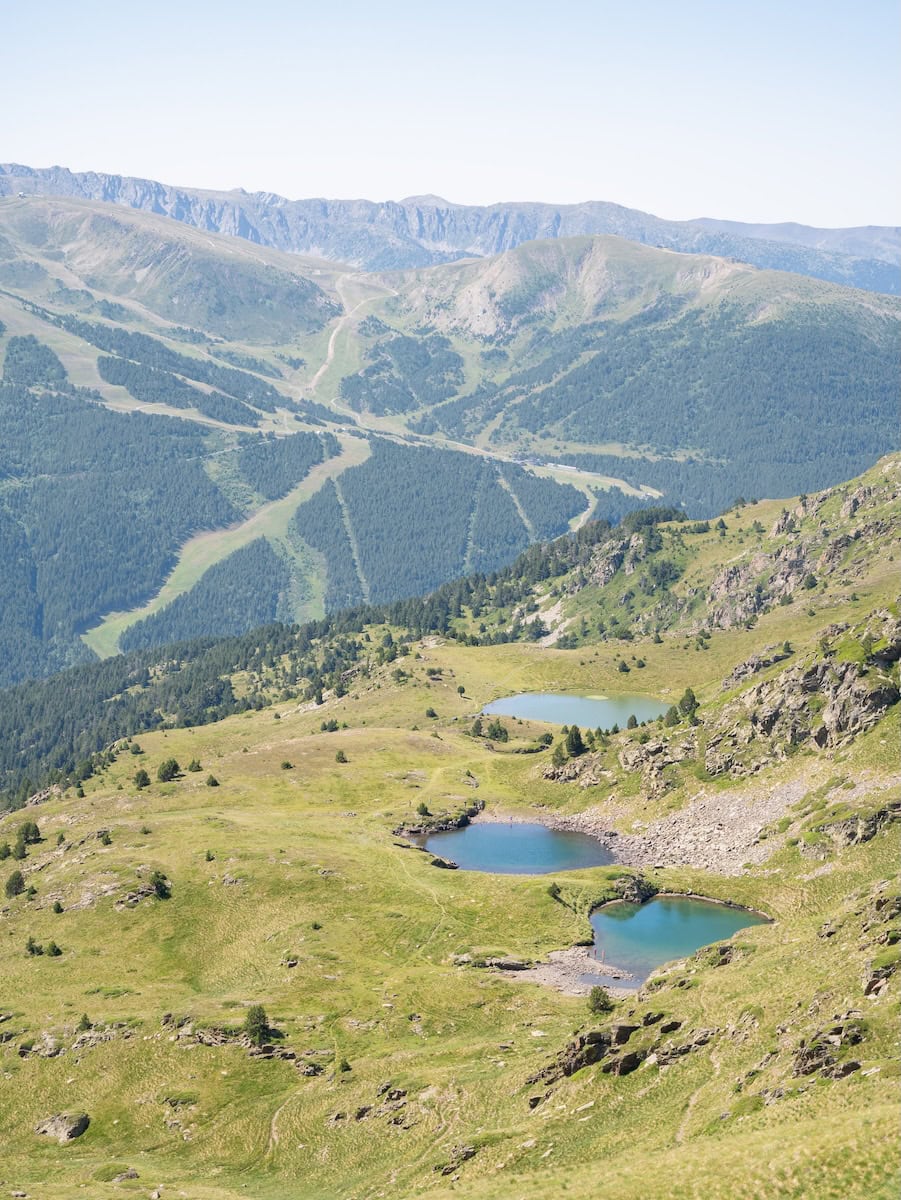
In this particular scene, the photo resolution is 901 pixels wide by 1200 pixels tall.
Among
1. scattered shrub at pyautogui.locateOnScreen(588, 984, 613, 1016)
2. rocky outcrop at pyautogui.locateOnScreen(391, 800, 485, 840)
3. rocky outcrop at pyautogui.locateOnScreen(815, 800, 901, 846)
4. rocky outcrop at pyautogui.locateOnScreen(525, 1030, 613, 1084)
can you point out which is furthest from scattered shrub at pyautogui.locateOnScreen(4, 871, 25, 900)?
rocky outcrop at pyautogui.locateOnScreen(815, 800, 901, 846)

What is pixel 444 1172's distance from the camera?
3059 inches

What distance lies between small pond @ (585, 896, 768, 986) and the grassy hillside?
2.87m

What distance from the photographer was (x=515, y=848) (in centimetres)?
17438

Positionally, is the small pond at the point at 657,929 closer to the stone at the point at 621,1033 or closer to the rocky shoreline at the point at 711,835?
the rocky shoreline at the point at 711,835

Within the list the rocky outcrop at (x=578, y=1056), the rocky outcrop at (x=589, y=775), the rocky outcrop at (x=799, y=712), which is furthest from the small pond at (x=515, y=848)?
the rocky outcrop at (x=578, y=1056)

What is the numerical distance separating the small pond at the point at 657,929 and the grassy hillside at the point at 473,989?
9.43 feet

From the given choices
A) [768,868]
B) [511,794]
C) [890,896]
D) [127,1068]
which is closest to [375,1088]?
[127,1068]

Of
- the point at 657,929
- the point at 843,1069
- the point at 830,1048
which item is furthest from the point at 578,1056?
the point at 657,929

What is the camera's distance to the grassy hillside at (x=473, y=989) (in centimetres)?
7169

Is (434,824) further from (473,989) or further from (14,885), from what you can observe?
(473,989)

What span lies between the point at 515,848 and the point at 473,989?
57.7m

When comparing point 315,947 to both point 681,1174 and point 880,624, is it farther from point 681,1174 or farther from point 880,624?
point 880,624

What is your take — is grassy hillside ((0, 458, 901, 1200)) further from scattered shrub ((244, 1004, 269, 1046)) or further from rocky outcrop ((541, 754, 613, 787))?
scattered shrub ((244, 1004, 269, 1046))

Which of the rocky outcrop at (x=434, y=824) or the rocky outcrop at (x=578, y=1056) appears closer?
the rocky outcrop at (x=578, y=1056)
